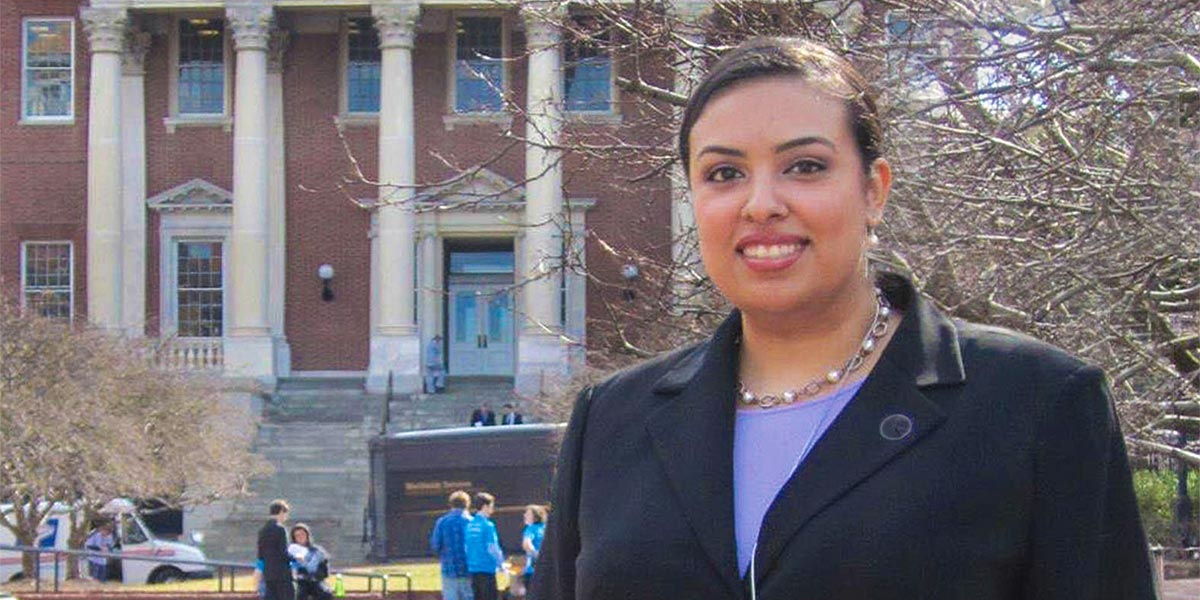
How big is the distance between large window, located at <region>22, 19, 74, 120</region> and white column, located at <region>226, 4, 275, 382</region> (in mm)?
4119

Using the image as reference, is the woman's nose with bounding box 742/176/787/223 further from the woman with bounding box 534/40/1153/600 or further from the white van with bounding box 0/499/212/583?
the white van with bounding box 0/499/212/583

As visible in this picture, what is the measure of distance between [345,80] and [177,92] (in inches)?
150

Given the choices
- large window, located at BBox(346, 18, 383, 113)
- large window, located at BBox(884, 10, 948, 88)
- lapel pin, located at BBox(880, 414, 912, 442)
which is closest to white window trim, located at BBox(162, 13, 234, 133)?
large window, located at BBox(346, 18, 383, 113)

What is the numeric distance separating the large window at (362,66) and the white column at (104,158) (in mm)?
5108

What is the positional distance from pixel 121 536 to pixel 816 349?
102ft

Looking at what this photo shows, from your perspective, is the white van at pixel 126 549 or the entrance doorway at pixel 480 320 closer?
the white van at pixel 126 549

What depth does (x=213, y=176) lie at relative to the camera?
50.1 metres

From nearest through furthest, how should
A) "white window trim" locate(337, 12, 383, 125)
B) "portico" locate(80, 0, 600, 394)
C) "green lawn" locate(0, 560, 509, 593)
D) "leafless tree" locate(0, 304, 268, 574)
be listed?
1. "green lawn" locate(0, 560, 509, 593)
2. "leafless tree" locate(0, 304, 268, 574)
3. "portico" locate(80, 0, 600, 394)
4. "white window trim" locate(337, 12, 383, 125)

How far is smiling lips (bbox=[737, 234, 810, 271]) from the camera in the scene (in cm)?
315

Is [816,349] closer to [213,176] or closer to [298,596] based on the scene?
[298,596]

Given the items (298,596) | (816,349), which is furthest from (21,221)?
(816,349)

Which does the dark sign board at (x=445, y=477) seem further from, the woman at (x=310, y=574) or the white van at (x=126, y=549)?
the woman at (x=310, y=574)

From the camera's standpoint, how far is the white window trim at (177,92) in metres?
49.6

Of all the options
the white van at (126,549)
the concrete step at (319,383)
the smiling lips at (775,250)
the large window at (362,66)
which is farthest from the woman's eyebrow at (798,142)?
the large window at (362,66)
